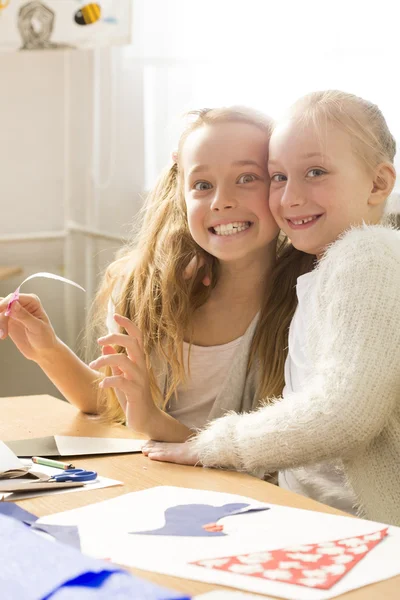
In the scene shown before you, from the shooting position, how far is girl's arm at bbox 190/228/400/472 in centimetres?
107

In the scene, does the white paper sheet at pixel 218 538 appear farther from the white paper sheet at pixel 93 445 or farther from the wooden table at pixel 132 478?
the white paper sheet at pixel 93 445

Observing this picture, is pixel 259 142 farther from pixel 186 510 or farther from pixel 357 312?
pixel 186 510

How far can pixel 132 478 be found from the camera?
3.70 ft

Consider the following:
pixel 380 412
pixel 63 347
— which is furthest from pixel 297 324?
pixel 63 347

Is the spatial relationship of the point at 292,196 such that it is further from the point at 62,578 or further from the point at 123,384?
the point at 62,578

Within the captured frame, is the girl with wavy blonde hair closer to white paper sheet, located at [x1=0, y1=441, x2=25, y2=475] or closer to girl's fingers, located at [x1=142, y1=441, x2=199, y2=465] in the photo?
girl's fingers, located at [x1=142, y1=441, x2=199, y2=465]

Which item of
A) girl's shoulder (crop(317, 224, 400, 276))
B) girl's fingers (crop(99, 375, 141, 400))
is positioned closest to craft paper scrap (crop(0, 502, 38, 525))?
girl's fingers (crop(99, 375, 141, 400))

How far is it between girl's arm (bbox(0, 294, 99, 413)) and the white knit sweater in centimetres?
51

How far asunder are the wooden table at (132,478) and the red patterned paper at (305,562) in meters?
0.03

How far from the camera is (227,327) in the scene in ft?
5.20

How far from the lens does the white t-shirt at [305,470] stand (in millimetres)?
1218

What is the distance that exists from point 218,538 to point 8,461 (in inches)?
15.4

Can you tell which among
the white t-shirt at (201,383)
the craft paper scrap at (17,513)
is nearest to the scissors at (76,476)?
the craft paper scrap at (17,513)

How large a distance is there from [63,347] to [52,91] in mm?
1896
